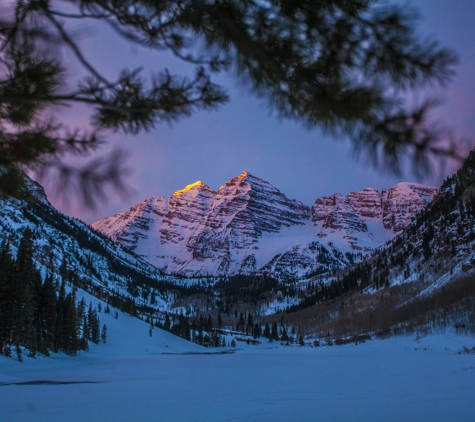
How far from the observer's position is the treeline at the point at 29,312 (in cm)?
2862

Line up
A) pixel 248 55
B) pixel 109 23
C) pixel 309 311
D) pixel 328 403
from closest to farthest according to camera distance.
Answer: pixel 248 55 < pixel 109 23 < pixel 328 403 < pixel 309 311

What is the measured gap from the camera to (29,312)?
3150cm

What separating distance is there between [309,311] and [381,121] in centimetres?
13133

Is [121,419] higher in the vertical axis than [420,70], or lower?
lower

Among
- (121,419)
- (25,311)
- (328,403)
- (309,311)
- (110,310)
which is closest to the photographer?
(121,419)

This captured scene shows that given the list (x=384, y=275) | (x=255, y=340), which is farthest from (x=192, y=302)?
(x=384, y=275)

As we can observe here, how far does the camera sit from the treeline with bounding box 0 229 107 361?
28.6m

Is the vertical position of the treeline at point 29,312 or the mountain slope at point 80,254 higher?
the mountain slope at point 80,254

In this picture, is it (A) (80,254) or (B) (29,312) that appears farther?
(A) (80,254)

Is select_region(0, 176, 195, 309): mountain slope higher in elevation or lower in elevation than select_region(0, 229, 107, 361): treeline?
higher

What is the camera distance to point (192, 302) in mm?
193875

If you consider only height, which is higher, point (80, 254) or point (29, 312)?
point (80, 254)

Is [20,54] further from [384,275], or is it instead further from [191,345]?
[384,275]

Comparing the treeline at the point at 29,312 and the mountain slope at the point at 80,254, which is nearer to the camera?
the treeline at the point at 29,312
